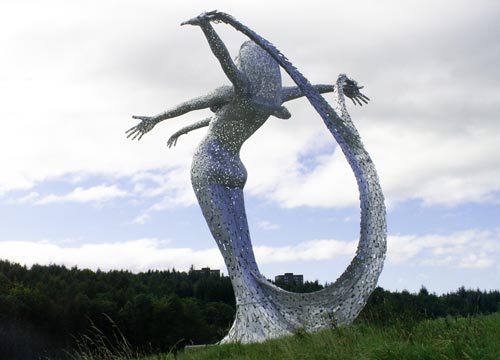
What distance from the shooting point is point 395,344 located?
623 cm

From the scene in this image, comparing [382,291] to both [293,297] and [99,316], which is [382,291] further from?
[293,297]

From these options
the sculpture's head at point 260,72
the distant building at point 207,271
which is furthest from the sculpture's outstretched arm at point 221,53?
the distant building at point 207,271

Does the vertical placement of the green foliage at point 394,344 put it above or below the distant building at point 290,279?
below

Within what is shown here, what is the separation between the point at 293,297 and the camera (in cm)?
1122

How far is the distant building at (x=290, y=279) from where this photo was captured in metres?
25.2

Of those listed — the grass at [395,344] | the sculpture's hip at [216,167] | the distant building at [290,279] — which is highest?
the sculpture's hip at [216,167]

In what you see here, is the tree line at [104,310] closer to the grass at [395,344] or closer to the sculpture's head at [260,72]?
the sculpture's head at [260,72]

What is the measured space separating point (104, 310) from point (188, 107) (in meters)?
10.7

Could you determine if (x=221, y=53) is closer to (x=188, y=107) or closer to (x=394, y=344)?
(x=188, y=107)

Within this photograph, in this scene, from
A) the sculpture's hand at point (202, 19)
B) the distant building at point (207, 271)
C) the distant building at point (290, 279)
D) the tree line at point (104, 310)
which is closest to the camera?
the sculpture's hand at point (202, 19)

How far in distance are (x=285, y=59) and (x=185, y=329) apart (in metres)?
13.2

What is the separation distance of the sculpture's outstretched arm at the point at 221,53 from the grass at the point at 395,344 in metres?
4.85

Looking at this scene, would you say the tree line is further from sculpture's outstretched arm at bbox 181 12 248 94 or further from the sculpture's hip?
sculpture's outstretched arm at bbox 181 12 248 94

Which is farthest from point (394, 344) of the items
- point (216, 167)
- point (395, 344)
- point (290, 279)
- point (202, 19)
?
point (290, 279)
